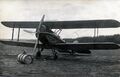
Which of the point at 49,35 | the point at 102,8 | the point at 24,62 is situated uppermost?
the point at 102,8

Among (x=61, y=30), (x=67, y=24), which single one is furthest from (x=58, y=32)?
(x=67, y=24)

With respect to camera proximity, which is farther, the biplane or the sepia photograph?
the biplane

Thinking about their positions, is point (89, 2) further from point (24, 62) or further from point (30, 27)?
point (30, 27)

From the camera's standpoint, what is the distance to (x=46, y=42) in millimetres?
10406

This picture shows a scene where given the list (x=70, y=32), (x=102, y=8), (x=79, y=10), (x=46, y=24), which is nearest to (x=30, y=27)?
(x=46, y=24)

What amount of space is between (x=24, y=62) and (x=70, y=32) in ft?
13.6

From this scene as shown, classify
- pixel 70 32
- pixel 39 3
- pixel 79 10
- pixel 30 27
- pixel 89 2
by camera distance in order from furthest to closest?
pixel 70 32
pixel 30 27
pixel 79 10
pixel 39 3
pixel 89 2

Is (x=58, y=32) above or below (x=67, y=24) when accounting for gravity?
below

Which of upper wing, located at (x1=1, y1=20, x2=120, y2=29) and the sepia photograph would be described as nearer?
the sepia photograph

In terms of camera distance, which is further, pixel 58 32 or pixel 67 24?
pixel 58 32

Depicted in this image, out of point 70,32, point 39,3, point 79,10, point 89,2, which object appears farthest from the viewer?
point 70,32

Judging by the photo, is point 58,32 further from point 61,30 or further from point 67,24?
point 67,24

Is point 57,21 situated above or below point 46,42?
above

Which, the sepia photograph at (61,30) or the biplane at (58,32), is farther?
the biplane at (58,32)
